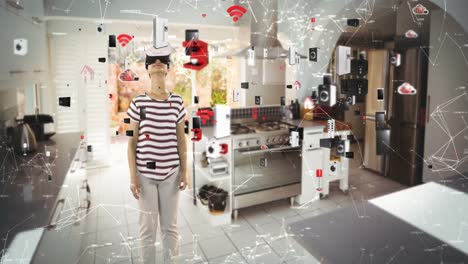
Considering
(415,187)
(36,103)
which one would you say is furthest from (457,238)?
(36,103)

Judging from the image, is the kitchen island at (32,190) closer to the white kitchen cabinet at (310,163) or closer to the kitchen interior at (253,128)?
the kitchen interior at (253,128)

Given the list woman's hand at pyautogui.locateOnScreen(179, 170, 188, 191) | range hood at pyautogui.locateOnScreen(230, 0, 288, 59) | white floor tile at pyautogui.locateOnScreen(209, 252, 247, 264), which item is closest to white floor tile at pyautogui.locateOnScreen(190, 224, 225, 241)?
white floor tile at pyautogui.locateOnScreen(209, 252, 247, 264)

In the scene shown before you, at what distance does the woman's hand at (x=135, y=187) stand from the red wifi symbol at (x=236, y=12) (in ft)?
2.54

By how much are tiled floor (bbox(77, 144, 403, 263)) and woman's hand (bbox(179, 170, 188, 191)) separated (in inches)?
1.8

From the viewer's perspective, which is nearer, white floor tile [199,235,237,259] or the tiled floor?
the tiled floor

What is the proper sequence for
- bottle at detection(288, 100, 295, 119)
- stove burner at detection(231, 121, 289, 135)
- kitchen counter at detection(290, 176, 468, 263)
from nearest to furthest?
kitchen counter at detection(290, 176, 468, 263) < bottle at detection(288, 100, 295, 119) < stove burner at detection(231, 121, 289, 135)

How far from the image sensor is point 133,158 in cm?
123

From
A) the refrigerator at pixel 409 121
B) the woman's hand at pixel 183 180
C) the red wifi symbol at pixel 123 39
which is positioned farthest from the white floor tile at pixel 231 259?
the red wifi symbol at pixel 123 39

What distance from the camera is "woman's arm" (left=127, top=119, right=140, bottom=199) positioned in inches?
47.0

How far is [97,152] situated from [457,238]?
1.64 metres

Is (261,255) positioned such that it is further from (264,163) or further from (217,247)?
(264,163)

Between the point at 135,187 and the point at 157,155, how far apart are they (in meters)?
0.17

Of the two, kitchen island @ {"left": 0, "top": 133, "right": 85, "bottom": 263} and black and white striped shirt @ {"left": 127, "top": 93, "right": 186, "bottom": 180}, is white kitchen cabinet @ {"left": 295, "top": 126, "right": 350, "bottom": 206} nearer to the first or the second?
black and white striped shirt @ {"left": 127, "top": 93, "right": 186, "bottom": 180}

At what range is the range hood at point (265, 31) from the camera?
1.39 metres
